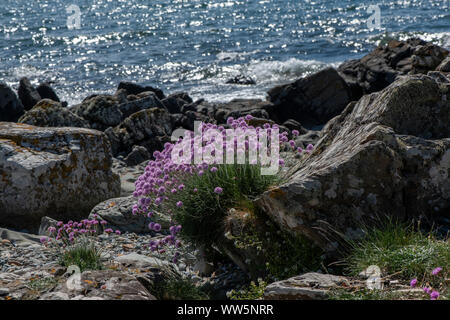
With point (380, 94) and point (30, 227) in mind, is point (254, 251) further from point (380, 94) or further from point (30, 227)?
point (30, 227)

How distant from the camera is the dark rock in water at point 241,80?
23.9m

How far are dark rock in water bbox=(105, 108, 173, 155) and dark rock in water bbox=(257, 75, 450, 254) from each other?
835cm

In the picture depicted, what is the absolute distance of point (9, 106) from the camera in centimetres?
1783

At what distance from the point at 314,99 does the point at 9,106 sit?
9428 millimetres

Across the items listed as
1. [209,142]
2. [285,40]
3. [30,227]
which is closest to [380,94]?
[209,142]

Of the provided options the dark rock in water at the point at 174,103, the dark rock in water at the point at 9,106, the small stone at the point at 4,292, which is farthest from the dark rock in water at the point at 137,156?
the small stone at the point at 4,292

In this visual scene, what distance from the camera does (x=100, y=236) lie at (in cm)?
771

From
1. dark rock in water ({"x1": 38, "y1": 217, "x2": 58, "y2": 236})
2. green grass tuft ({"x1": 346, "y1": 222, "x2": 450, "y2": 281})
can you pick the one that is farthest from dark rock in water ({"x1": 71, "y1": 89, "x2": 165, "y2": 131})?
green grass tuft ({"x1": 346, "y1": 222, "x2": 450, "y2": 281})

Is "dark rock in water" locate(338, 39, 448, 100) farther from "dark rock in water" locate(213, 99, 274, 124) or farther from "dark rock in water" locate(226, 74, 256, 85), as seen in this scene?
"dark rock in water" locate(226, 74, 256, 85)

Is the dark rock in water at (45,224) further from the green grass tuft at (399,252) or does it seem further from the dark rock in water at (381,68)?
the dark rock in water at (381,68)

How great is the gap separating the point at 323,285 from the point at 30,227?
17.1 ft

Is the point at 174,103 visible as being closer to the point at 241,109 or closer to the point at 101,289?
the point at 241,109

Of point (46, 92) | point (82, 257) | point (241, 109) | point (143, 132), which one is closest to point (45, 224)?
point (82, 257)

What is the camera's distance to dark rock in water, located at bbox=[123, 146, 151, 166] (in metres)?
13.1
